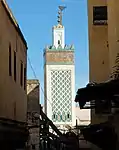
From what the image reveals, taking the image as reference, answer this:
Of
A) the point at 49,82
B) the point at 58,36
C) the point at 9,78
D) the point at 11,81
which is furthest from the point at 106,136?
the point at 58,36

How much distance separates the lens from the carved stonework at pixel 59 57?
4222 cm

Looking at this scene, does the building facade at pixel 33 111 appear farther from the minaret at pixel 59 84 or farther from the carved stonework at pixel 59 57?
the carved stonework at pixel 59 57

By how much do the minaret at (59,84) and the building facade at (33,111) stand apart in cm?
1458

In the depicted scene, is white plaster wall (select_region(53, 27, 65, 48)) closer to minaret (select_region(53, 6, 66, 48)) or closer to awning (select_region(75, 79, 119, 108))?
minaret (select_region(53, 6, 66, 48))

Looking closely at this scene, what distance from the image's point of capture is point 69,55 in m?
42.8

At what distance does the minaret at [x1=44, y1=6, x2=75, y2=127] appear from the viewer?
40312mm

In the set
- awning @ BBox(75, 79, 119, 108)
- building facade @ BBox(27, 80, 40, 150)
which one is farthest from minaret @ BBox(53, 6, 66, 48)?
awning @ BBox(75, 79, 119, 108)

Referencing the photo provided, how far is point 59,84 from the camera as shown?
1629 inches

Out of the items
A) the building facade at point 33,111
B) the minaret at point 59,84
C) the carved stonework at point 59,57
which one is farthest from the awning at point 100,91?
the carved stonework at point 59,57

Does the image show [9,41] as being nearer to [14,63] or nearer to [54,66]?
[14,63]

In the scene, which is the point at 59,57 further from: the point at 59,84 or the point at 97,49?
the point at 97,49

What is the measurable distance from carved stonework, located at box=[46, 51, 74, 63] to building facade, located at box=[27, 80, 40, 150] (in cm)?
1680

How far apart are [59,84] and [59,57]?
2572 millimetres

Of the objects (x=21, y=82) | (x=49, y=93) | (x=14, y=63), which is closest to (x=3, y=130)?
(x=14, y=63)
